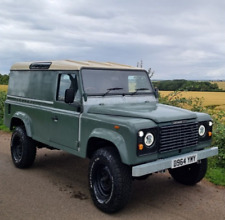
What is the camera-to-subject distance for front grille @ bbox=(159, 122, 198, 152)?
4.44m

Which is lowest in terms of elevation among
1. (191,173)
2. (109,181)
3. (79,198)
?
(79,198)

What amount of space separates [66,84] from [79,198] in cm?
194

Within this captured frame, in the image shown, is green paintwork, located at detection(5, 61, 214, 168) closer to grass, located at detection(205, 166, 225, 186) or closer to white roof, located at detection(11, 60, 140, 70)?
white roof, located at detection(11, 60, 140, 70)

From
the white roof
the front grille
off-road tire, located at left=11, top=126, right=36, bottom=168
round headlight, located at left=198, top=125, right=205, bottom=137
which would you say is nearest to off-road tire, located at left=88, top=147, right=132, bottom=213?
the front grille

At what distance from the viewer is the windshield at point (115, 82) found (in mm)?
5212

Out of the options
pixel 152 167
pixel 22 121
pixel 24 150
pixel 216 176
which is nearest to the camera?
pixel 152 167

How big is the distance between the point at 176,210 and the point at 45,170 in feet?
10.0

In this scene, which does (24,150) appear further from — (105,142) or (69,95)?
(105,142)

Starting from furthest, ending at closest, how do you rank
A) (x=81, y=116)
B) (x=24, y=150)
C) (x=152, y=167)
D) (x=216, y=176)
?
(x=24, y=150) < (x=216, y=176) < (x=81, y=116) < (x=152, y=167)

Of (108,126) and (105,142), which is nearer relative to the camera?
(108,126)

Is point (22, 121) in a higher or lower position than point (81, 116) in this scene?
lower

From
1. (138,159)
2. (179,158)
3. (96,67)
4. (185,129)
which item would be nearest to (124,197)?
(138,159)

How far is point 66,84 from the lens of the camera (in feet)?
18.1

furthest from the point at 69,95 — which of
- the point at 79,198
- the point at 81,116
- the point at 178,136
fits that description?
the point at 178,136
